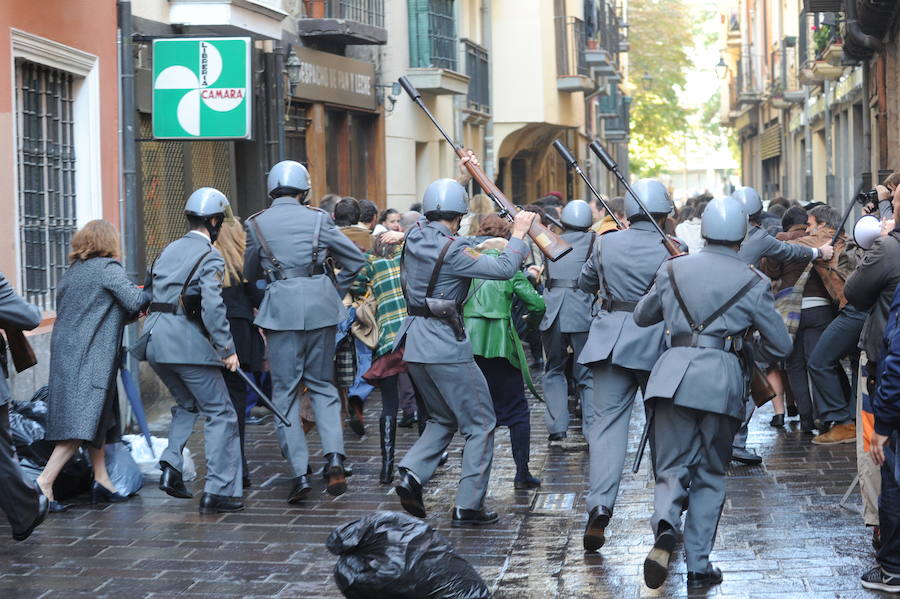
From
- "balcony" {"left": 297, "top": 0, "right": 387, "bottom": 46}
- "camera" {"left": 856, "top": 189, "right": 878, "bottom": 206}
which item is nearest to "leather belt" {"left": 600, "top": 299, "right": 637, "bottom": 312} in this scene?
"camera" {"left": 856, "top": 189, "right": 878, "bottom": 206}

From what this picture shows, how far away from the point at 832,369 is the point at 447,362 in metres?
3.94

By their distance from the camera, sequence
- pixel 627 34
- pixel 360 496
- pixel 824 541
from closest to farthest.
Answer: pixel 824 541 → pixel 360 496 → pixel 627 34

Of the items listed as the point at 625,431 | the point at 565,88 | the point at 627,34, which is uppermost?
the point at 627,34

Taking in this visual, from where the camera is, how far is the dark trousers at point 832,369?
10477 millimetres

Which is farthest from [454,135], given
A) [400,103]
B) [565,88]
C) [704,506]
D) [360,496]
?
[704,506]

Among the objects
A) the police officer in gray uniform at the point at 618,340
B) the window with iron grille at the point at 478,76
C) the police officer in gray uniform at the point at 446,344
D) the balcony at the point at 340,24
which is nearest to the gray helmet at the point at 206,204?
the police officer in gray uniform at the point at 446,344

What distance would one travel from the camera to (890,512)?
249 inches

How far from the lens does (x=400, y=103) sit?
22.2 meters

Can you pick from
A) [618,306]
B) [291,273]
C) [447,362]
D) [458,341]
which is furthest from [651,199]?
[291,273]

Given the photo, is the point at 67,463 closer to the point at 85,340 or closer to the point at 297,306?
the point at 85,340

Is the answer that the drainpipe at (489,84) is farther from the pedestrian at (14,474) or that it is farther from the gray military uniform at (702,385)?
the gray military uniform at (702,385)

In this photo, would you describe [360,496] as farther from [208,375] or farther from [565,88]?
[565,88]

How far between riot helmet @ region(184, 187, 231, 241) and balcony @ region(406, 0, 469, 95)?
1398cm

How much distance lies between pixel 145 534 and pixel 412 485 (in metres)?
1.43
